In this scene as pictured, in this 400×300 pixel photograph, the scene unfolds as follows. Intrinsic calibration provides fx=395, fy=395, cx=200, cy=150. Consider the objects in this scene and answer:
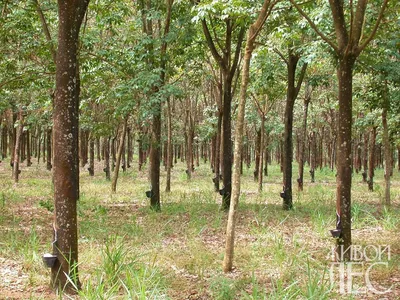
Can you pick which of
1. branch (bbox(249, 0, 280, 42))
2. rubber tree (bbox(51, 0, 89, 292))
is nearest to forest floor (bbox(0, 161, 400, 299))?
rubber tree (bbox(51, 0, 89, 292))

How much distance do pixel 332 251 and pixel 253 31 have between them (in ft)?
12.9

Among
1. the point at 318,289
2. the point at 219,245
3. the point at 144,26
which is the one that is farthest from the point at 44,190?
the point at 318,289

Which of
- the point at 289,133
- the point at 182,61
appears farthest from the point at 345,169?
the point at 182,61

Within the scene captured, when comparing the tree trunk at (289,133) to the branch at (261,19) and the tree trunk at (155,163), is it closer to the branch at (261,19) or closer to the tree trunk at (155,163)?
the tree trunk at (155,163)

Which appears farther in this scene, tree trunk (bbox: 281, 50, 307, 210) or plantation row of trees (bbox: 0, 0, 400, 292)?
tree trunk (bbox: 281, 50, 307, 210)

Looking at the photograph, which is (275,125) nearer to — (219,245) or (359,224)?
(359,224)

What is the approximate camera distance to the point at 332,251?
6793 millimetres

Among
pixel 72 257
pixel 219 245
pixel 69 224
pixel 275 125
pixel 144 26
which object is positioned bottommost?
pixel 219 245
